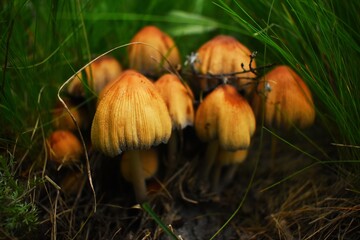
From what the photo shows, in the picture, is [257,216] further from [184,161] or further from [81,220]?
[81,220]

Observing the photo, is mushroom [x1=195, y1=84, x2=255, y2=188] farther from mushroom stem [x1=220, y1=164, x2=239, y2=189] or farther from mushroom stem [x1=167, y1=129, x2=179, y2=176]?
mushroom stem [x1=220, y1=164, x2=239, y2=189]

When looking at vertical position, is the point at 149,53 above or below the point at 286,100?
above

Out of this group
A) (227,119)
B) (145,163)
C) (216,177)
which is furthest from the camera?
(216,177)

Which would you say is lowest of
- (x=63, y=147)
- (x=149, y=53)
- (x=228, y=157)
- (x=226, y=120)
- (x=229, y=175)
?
(x=229, y=175)

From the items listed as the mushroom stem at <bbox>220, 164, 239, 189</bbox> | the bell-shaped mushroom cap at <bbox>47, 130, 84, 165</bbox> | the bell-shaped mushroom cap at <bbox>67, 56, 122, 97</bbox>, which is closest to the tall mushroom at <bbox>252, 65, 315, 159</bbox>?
the mushroom stem at <bbox>220, 164, 239, 189</bbox>

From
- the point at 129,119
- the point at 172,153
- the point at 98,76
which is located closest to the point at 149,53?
the point at 98,76

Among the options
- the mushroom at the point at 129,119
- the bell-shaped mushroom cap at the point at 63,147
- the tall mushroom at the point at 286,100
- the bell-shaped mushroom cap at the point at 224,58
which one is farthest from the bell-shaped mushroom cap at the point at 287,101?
the bell-shaped mushroom cap at the point at 63,147

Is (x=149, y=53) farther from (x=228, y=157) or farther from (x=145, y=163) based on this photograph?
(x=228, y=157)

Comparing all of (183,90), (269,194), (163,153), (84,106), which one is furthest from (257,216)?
(84,106)
